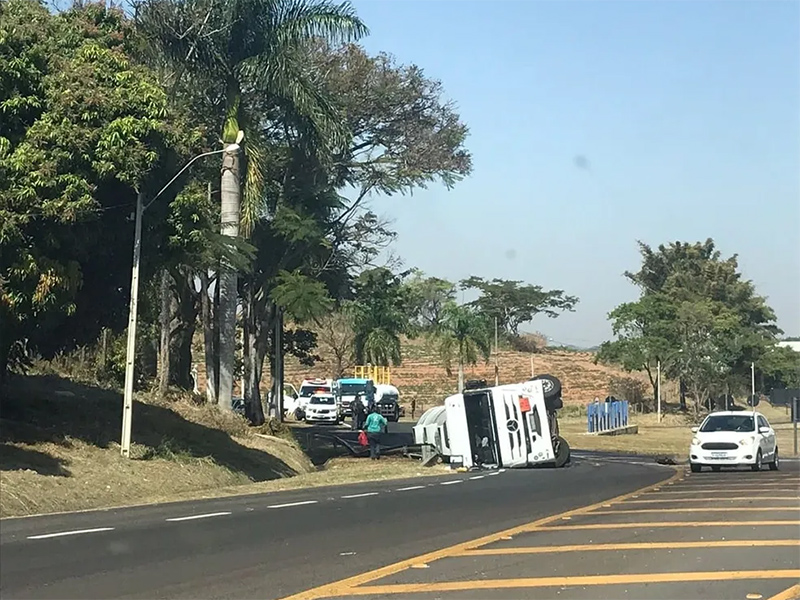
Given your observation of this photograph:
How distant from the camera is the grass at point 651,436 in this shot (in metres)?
46.3

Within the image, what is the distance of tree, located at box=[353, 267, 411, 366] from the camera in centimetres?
5272

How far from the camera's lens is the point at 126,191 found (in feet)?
76.3

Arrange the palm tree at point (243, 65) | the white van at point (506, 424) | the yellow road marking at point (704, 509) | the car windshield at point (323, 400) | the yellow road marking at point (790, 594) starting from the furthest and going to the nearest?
the car windshield at point (323, 400) → the palm tree at point (243, 65) → the white van at point (506, 424) → the yellow road marking at point (704, 509) → the yellow road marking at point (790, 594)

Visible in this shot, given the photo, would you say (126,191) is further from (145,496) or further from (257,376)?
(257,376)

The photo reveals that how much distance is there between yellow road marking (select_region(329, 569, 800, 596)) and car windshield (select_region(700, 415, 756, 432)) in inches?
770

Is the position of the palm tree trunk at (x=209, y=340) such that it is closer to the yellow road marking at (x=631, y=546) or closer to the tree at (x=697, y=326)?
the yellow road marking at (x=631, y=546)

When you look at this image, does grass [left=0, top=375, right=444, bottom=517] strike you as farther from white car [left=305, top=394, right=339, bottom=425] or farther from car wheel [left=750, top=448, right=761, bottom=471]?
white car [left=305, top=394, right=339, bottom=425]

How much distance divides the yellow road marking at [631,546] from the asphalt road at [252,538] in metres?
0.80

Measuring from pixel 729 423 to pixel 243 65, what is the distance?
16799 millimetres

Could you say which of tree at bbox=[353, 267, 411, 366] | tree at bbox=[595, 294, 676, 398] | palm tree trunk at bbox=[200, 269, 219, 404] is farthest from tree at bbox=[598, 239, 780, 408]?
palm tree trunk at bbox=[200, 269, 219, 404]

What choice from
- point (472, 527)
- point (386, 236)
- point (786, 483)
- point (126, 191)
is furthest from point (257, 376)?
point (472, 527)

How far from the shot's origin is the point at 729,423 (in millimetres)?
29969

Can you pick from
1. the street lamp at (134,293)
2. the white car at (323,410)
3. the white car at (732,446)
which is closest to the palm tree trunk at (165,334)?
the street lamp at (134,293)

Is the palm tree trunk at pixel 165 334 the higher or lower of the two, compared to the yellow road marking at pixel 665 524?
higher
